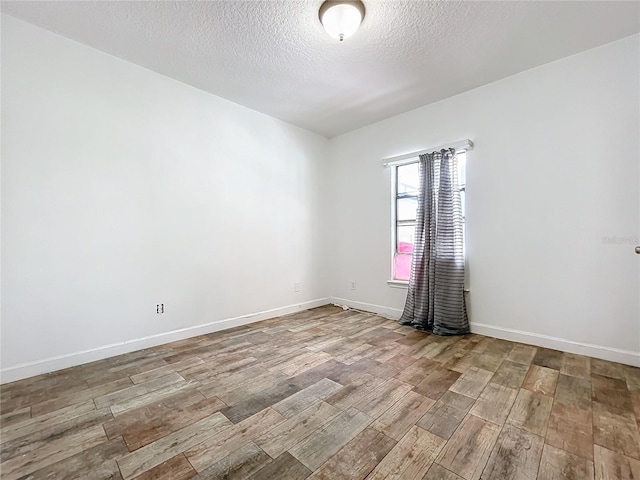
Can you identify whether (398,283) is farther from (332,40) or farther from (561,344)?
(332,40)

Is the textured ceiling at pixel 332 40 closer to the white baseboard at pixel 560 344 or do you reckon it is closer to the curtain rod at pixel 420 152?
the curtain rod at pixel 420 152

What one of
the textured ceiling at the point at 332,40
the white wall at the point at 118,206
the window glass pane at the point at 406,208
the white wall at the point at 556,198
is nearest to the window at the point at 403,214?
the window glass pane at the point at 406,208

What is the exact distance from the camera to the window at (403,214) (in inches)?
142

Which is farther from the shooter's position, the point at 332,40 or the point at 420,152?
the point at 420,152

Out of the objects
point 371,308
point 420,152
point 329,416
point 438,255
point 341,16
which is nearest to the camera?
Result: point 329,416

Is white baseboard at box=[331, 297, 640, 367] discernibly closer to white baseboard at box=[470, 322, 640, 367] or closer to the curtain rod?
white baseboard at box=[470, 322, 640, 367]

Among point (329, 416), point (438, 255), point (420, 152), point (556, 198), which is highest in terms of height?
point (420, 152)

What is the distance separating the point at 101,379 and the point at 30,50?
2586mm

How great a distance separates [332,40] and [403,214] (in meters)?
2.21

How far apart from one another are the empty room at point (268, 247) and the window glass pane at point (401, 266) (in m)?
0.09

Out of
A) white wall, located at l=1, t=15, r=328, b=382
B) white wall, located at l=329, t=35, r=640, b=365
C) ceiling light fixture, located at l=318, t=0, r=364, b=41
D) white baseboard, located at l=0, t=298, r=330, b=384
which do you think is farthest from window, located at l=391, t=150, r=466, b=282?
ceiling light fixture, located at l=318, t=0, r=364, b=41

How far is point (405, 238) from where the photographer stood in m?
3.70

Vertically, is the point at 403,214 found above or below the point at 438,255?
above

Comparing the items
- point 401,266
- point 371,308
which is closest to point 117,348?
point 371,308
